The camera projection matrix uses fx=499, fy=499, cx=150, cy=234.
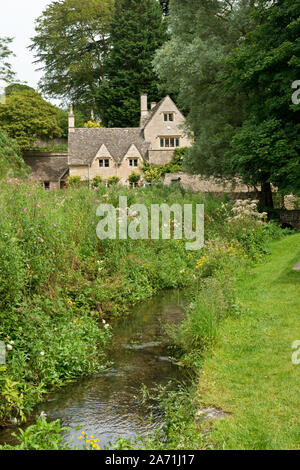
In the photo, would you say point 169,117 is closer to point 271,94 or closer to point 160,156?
point 160,156

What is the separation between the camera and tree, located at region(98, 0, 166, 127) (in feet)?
172

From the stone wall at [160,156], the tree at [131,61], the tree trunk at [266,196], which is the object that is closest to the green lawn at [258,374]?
the tree trunk at [266,196]

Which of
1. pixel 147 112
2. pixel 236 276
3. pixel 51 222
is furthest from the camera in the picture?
pixel 147 112

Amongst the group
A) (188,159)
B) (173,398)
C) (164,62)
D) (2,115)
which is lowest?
(173,398)

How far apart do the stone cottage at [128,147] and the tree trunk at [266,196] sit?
2587 centimetres

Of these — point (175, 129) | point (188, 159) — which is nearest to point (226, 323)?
point (188, 159)

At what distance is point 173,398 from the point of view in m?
6.29

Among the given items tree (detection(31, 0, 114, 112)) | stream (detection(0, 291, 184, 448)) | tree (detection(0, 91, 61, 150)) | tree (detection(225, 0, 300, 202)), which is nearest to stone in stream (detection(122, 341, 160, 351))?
stream (detection(0, 291, 184, 448))

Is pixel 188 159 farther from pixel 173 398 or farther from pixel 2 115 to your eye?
pixel 2 115

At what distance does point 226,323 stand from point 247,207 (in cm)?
819

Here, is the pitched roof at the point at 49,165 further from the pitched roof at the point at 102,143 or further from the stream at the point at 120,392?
the stream at the point at 120,392

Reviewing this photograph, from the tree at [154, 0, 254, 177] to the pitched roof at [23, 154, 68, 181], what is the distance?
29402 millimetres

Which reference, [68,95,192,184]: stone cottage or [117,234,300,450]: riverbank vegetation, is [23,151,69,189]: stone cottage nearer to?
[68,95,192,184]: stone cottage

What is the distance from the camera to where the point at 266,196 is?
20906mm
